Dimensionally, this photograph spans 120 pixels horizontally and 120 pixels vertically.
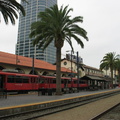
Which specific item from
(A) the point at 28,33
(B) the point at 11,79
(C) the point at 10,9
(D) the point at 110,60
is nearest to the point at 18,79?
(B) the point at 11,79

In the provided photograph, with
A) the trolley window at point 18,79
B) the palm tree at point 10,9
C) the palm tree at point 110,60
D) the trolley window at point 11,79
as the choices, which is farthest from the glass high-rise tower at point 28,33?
the palm tree at point 10,9

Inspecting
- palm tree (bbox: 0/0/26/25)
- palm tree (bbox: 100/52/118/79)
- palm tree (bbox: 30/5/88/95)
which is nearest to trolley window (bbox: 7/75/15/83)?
palm tree (bbox: 30/5/88/95)

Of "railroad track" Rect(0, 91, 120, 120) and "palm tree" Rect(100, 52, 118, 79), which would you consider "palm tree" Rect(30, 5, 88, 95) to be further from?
"palm tree" Rect(100, 52, 118, 79)

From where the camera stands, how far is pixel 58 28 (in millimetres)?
23391

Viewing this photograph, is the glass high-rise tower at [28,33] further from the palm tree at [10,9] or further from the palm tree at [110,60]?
the palm tree at [10,9]

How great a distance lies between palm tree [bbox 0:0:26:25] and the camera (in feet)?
49.4

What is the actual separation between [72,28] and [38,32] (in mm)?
4728

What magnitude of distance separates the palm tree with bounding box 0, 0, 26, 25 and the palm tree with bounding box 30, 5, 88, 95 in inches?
249

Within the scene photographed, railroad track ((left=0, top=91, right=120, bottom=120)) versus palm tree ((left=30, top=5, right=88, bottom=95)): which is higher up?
palm tree ((left=30, top=5, right=88, bottom=95))

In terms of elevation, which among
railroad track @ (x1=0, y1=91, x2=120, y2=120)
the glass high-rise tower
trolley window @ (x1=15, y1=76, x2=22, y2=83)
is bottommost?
railroad track @ (x1=0, y1=91, x2=120, y2=120)

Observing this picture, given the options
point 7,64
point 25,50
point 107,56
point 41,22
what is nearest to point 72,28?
point 41,22

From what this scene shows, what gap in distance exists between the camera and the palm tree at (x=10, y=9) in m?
15.1

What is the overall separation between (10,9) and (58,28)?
28.3ft

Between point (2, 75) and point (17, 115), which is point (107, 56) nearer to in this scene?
point (2, 75)
